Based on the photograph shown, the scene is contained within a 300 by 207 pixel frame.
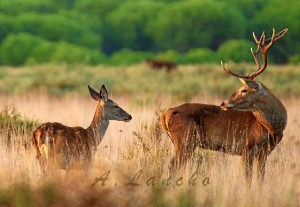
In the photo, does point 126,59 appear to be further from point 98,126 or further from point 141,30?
point 98,126

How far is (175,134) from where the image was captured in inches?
469

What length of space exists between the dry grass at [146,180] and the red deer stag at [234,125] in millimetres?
248

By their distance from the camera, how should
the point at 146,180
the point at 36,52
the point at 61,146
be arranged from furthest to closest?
the point at 36,52, the point at 61,146, the point at 146,180

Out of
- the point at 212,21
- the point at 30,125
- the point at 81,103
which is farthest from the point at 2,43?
the point at 30,125

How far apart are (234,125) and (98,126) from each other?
1.60 metres

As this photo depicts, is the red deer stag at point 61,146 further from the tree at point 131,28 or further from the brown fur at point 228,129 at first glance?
the tree at point 131,28

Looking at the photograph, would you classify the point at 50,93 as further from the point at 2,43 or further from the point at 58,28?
the point at 58,28

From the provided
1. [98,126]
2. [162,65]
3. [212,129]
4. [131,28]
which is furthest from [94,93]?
[131,28]

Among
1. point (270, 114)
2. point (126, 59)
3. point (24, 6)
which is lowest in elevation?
point (270, 114)

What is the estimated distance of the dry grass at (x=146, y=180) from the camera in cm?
941

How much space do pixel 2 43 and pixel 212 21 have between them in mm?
13896

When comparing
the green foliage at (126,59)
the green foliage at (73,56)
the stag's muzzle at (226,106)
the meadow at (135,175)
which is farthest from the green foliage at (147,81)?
the green foliage at (126,59)

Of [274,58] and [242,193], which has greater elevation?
[274,58]

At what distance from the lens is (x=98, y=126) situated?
40.0 feet
